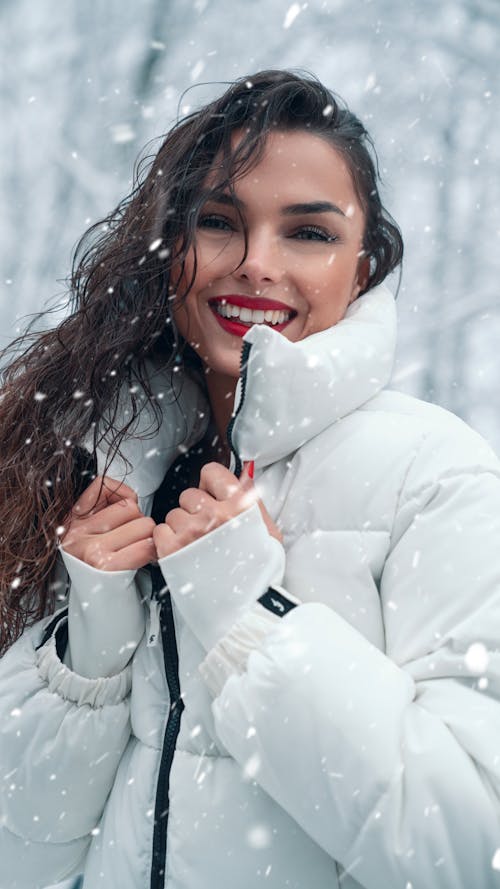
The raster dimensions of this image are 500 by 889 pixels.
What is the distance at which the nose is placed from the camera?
1.62m

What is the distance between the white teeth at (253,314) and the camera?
5.54ft

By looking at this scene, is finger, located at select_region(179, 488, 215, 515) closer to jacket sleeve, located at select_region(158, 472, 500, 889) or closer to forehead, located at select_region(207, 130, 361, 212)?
jacket sleeve, located at select_region(158, 472, 500, 889)

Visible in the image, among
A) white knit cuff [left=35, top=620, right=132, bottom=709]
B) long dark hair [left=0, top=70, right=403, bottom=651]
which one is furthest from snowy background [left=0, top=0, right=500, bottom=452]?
white knit cuff [left=35, top=620, right=132, bottom=709]

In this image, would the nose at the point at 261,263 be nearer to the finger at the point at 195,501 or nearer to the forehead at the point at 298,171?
the forehead at the point at 298,171

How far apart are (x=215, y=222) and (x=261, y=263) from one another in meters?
0.20

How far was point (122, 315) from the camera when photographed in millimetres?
1914

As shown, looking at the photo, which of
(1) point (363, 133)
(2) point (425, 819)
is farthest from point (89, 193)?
(2) point (425, 819)

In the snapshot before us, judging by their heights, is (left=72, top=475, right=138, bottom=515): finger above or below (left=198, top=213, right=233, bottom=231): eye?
Answer: below

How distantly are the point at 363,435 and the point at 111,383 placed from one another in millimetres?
717

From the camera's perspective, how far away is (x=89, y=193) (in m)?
4.93

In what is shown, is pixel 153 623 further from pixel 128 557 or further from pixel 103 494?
pixel 103 494

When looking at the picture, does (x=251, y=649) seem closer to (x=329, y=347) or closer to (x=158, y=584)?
(x=158, y=584)

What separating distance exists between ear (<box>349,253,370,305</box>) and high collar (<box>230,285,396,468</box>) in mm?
376

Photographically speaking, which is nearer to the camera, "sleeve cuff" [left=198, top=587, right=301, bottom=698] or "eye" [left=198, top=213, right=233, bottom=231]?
Answer: "sleeve cuff" [left=198, top=587, right=301, bottom=698]
